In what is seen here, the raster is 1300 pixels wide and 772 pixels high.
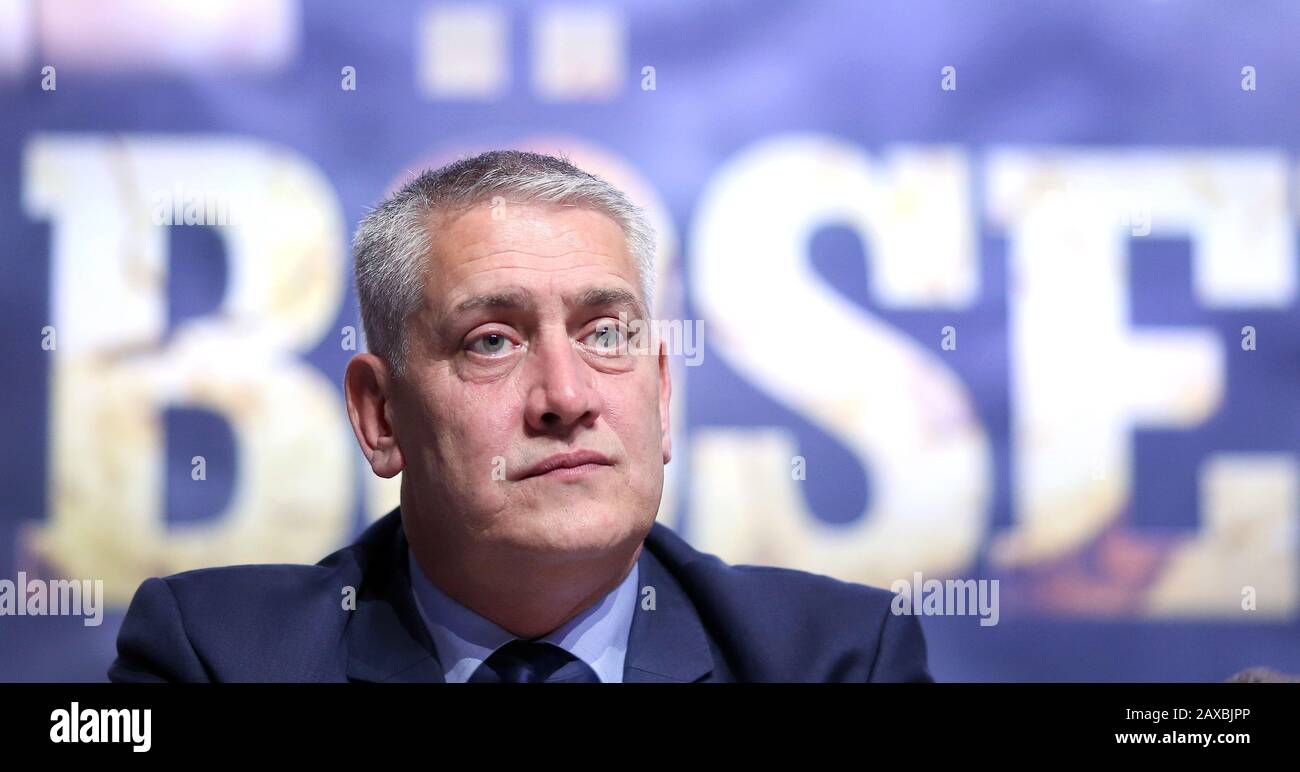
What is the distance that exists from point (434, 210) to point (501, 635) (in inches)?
33.3

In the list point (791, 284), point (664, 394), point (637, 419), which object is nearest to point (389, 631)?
point (637, 419)

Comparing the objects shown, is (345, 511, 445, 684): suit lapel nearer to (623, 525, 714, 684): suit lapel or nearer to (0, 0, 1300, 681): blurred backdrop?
(623, 525, 714, 684): suit lapel

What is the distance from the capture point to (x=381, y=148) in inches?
145

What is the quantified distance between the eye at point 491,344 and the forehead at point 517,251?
9 centimetres

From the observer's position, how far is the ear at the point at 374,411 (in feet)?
8.04

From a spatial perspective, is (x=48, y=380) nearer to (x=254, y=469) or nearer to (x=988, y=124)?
(x=254, y=469)

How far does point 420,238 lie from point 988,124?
213 centimetres

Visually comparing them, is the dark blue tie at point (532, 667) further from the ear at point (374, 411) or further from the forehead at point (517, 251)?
the forehead at point (517, 251)

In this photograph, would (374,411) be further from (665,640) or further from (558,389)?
(665,640)

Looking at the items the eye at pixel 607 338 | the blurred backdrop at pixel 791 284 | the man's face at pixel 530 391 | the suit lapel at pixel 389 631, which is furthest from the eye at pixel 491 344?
the blurred backdrop at pixel 791 284

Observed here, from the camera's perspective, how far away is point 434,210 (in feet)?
7.96

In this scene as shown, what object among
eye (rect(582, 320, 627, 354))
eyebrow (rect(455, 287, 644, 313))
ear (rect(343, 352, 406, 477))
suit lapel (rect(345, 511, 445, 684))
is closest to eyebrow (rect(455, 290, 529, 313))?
eyebrow (rect(455, 287, 644, 313))

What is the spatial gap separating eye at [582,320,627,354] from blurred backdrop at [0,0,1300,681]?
4.34 feet
